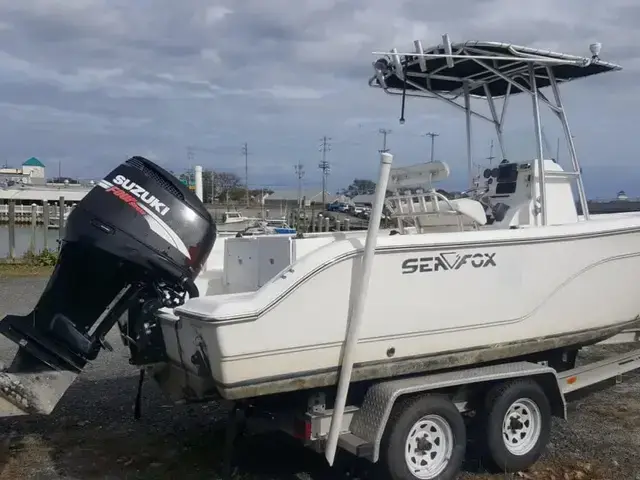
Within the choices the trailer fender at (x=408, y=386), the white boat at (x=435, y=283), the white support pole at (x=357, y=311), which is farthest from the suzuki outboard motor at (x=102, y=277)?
the trailer fender at (x=408, y=386)

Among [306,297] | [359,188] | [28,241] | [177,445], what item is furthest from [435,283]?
[28,241]

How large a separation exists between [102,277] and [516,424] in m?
3.10

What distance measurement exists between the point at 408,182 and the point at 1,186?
7109cm

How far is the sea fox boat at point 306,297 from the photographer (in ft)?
13.5

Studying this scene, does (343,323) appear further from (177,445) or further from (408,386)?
(177,445)

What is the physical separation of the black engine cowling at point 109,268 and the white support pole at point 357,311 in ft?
3.90

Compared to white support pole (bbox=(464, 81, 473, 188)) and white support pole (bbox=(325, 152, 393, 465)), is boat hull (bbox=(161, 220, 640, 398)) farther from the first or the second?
white support pole (bbox=(464, 81, 473, 188))

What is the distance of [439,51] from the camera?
6.09m

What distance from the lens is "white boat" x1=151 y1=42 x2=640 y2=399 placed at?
13.4 feet

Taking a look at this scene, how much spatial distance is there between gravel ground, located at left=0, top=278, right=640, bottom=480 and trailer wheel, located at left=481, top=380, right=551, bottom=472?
0.45ft

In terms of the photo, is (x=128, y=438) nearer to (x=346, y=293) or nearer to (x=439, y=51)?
(x=346, y=293)

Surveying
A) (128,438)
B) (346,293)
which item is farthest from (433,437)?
(128,438)

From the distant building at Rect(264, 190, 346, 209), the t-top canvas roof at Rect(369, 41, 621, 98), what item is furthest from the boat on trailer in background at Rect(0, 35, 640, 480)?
the distant building at Rect(264, 190, 346, 209)

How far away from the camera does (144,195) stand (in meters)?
4.63
